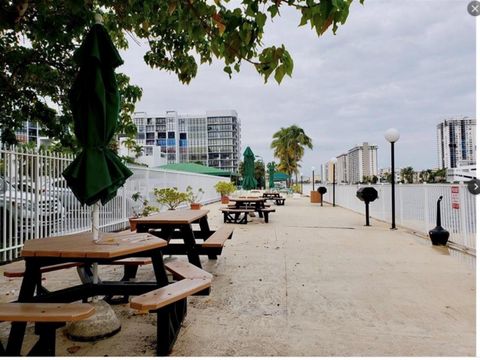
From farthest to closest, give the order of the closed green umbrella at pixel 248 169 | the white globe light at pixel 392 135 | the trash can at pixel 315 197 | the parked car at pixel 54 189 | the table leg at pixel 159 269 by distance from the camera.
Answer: the trash can at pixel 315 197, the closed green umbrella at pixel 248 169, the white globe light at pixel 392 135, the parked car at pixel 54 189, the table leg at pixel 159 269

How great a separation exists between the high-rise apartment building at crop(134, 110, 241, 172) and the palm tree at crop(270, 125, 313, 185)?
72966 mm

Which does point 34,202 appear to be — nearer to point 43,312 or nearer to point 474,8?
point 43,312

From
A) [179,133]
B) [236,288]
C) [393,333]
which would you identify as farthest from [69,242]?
[179,133]

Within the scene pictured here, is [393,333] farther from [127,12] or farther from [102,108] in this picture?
[127,12]

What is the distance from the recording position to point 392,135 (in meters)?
9.69

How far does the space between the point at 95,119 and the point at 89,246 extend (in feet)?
3.41

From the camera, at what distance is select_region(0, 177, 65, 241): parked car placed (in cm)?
575

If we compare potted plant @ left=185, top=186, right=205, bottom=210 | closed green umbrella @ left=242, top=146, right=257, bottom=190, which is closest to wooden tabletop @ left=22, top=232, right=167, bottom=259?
potted plant @ left=185, top=186, right=205, bottom=210

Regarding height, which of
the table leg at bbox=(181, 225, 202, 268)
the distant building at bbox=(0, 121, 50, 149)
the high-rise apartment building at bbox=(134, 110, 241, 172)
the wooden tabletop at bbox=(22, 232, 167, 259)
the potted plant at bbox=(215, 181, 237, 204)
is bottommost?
the table leg at bbox=(181, 225, 202, 268)

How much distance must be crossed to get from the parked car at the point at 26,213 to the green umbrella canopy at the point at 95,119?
356 centimetres

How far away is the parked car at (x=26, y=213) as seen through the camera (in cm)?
575

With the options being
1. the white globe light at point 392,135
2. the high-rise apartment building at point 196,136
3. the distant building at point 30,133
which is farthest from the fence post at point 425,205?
the high-rise apartment building at point 196,136

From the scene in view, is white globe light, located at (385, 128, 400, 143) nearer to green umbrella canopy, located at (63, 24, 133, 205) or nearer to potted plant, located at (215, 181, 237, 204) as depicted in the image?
green umbrella canopy, located at (63, 24, 133, 205)

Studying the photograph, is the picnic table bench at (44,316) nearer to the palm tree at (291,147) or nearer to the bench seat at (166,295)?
the bench seat at (166,295)
